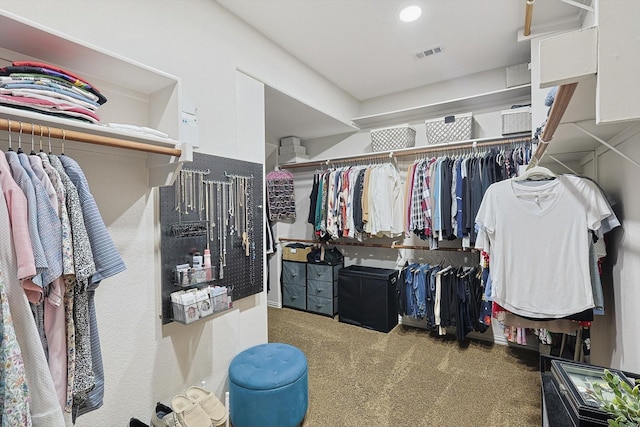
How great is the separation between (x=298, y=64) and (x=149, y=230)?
2.02 meters

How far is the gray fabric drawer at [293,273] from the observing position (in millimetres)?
3971

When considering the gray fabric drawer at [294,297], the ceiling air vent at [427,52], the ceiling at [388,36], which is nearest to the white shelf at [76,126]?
the ceiling at [388,36]

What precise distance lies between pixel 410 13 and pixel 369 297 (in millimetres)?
2673

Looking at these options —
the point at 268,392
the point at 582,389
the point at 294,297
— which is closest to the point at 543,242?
the point at 582,389

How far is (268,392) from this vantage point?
5.44ft

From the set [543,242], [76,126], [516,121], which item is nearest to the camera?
[76,126]

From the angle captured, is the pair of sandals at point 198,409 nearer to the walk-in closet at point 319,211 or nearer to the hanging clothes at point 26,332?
the walk-in closet at point 319,211

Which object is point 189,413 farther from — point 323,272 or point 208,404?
point 323,272

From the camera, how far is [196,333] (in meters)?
1.82

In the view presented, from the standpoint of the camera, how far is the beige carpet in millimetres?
1942

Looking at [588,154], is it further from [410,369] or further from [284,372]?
[284,372]

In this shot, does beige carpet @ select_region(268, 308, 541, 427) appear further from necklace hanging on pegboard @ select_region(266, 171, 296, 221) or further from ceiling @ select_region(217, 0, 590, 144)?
ceiling @ select_region(217, 0, 590, 144)

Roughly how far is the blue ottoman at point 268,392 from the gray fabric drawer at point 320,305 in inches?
72.4

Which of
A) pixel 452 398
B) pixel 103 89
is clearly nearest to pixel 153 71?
pixel 103 89
